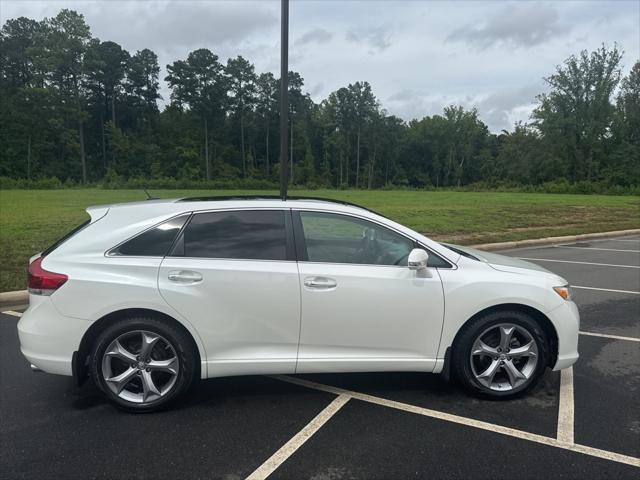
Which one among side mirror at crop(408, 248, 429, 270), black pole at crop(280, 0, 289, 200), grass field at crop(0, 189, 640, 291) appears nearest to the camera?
side mirror at crop(408, 248, 429, 270)

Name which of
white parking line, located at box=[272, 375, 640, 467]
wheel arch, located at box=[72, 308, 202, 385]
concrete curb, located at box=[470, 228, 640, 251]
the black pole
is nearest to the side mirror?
white parking line, located at box=[272, 375, 640, 467]

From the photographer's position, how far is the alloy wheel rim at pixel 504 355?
3.65 m

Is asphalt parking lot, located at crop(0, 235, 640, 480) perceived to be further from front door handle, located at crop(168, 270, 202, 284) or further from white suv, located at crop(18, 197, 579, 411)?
front door handle, located at crop(168, 270, 202, 284)

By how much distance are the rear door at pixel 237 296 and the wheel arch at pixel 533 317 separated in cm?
116

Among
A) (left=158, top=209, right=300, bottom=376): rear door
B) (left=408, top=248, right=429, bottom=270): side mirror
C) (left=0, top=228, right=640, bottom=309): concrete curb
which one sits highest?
(left=408, top=248, right=429, bottom=270): side mirror

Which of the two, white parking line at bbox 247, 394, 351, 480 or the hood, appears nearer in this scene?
white parking line at bbox 247, 394, 351, 480

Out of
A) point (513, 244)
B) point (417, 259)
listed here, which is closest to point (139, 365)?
point (417, 259)

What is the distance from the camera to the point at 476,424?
3.36 metres

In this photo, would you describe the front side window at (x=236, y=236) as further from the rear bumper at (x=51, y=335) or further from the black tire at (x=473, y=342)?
the black tire at (x=473, y=342)

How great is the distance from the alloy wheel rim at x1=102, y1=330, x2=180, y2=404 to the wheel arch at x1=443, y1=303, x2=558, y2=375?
1994 millimetres

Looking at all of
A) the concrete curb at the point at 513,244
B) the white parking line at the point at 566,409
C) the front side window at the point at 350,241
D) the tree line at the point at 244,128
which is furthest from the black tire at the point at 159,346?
the tree line at the point at 244,128

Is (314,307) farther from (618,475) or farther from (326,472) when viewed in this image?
(618,475)

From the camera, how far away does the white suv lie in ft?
11.0

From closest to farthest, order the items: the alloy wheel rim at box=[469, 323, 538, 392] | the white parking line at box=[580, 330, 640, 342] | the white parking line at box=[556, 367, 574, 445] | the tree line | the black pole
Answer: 1. the white parking line at box=[556, 367, 574, 445]
2. the alloy wheel rim at box=[469, 323, 538, 392]
3. the white parking line at box=[580, 330, 640, 342]
4. the black pole
5. the tree line
